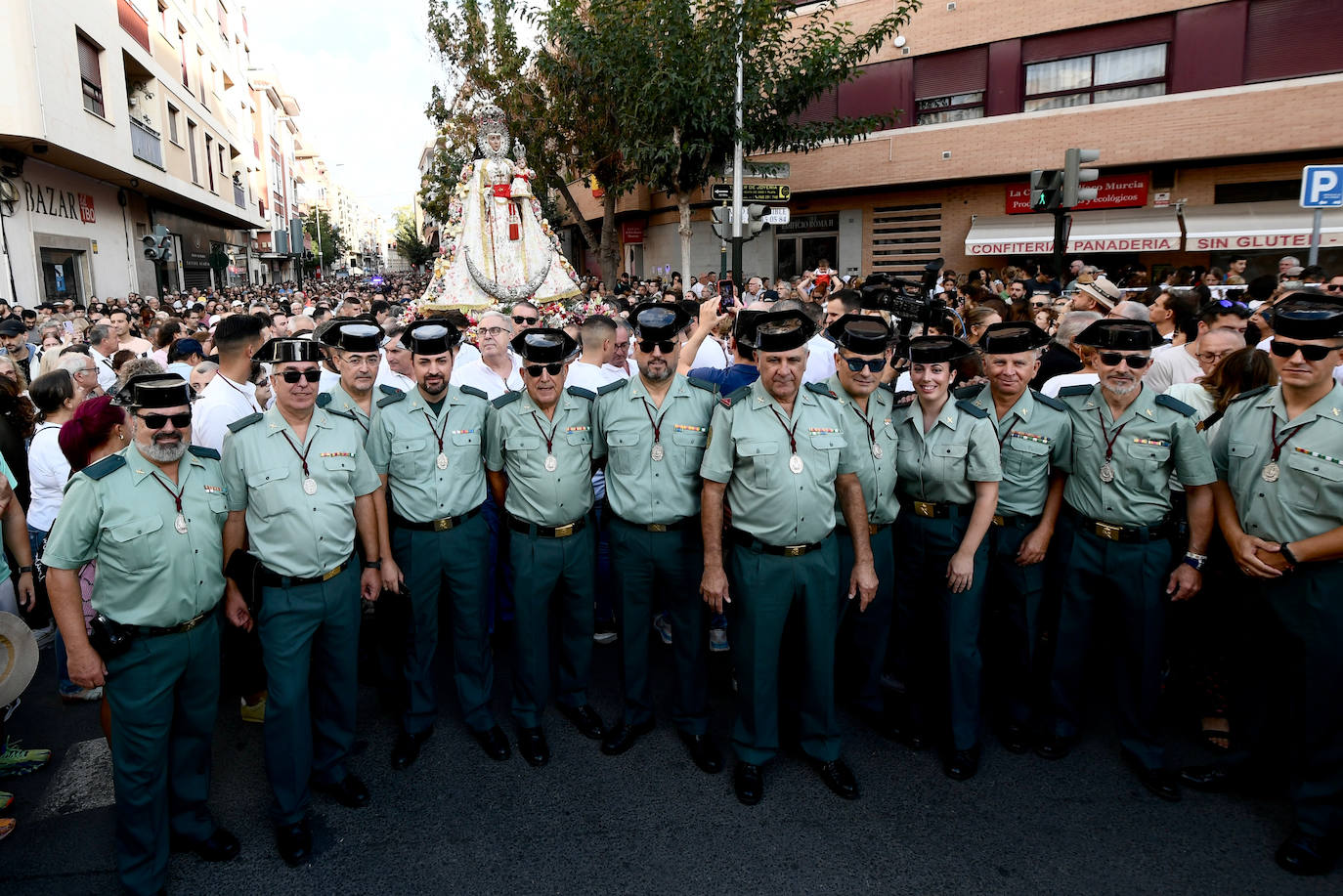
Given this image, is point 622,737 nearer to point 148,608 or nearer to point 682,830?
point 682,830

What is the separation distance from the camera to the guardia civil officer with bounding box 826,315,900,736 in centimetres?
404

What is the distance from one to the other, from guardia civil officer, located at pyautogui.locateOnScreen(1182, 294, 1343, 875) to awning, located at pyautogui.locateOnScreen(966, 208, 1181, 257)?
14791mm

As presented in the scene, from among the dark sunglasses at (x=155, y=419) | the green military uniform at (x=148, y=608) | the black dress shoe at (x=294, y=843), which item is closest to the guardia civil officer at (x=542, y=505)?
the black dress shoe at (x=294, y=843)

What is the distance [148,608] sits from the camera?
3.13 meters

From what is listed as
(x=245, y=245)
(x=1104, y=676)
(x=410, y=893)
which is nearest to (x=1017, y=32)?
(x=1104, y=676)

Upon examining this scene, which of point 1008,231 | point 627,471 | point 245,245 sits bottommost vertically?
point 627,471

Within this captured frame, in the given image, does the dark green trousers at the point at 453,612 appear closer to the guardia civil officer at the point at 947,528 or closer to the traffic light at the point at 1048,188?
the guardia civil officer at the point at 947,528

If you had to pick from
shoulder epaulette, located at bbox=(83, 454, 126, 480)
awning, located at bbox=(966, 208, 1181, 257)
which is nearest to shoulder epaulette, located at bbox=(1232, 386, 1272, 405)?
shoulder epaulette, located at bbox=(83, 454, 126, 480)

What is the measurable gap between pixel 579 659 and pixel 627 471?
1123 mm

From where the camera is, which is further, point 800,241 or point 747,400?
point 800,241

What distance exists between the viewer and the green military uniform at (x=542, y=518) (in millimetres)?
4184

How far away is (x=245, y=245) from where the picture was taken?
50.0m

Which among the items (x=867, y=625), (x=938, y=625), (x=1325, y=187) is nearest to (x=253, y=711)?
(x=867, y=625)

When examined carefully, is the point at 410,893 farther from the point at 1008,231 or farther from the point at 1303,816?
the point at 1008,231
